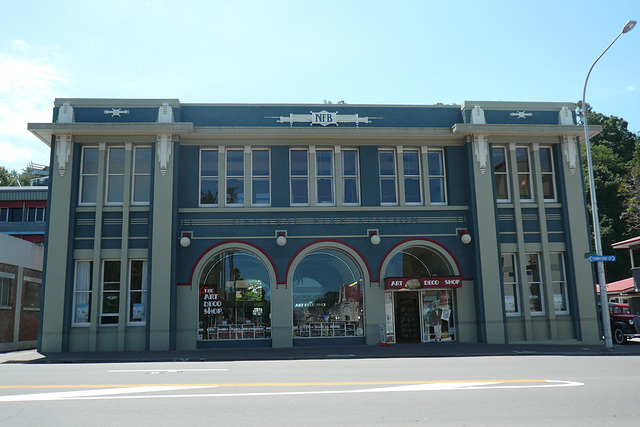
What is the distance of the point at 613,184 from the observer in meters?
48.7

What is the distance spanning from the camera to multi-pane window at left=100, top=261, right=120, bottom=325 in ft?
68.9

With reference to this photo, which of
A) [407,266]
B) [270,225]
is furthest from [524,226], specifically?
[270,225]

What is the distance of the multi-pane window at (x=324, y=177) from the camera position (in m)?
22.9

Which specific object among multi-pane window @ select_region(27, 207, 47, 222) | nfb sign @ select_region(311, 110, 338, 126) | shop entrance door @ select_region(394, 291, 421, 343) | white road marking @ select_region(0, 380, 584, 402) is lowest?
white road marking @ select_region(0, 380, 584, 402)

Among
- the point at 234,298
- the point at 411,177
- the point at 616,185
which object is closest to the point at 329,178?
the point at 411,177

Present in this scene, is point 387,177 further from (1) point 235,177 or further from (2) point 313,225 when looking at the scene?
(1) point 235,177

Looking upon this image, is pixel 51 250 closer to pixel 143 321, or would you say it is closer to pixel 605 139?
pixel 143 321

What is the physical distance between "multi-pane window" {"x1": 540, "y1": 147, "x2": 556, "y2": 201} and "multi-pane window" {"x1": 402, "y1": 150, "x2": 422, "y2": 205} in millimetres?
5117

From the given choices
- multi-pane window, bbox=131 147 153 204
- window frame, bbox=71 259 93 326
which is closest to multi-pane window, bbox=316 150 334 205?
multi-pane window, bbox=131 147 153 204

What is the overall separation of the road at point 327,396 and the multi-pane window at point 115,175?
373 inches

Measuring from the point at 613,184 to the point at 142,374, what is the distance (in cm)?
4689

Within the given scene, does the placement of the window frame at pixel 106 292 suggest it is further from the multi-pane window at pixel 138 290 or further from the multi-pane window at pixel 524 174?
the multi-pane window at pixel 524 174

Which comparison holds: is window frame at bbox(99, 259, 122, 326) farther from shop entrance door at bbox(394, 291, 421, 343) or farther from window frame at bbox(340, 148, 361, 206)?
shop entrance door at bbox(394, 291, 421, 343)

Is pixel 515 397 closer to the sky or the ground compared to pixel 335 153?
closer to the ground
